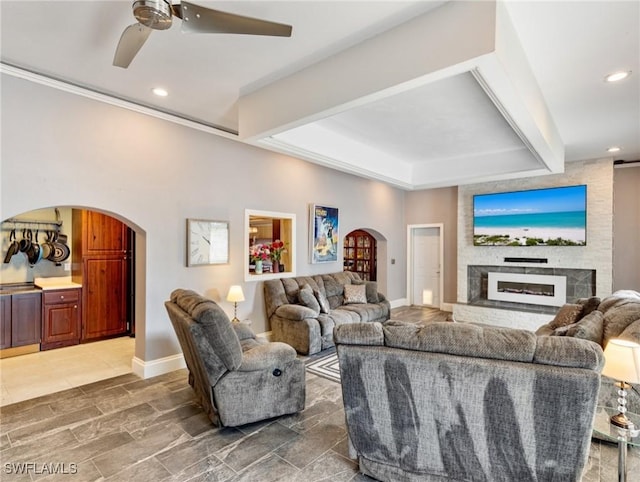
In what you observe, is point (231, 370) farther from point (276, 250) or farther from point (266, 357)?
point (276, 250)

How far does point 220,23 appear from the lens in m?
1.97

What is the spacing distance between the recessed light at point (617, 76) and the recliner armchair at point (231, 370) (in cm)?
398

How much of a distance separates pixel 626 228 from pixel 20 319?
33.1ft

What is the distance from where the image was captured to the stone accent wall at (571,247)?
6008 mm

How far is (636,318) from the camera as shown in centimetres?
266

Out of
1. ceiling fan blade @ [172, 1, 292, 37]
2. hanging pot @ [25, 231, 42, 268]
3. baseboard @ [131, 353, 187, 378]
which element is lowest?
baseboard @ [131, 353, 187, 378]

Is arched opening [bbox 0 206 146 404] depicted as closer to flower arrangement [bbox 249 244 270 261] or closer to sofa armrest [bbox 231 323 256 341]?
flower arrangement [bbox 249 244 270 261]

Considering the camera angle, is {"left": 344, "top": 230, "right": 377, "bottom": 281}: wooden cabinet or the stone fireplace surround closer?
the stone fireplace surround

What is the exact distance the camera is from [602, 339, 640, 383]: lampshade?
1.81m

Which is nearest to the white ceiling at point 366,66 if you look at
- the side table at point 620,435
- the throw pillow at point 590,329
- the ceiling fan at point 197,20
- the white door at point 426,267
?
the ceiling fan at point 197,20

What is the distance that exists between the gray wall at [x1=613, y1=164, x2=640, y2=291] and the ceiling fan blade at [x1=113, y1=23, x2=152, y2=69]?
26.1ft

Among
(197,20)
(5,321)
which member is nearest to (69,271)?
(5,321)

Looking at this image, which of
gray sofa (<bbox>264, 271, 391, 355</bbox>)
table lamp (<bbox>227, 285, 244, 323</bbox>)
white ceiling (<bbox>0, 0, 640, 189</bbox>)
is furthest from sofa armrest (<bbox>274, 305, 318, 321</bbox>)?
white ceiling (<bbox>0, 0, 640, 189</bbox>)

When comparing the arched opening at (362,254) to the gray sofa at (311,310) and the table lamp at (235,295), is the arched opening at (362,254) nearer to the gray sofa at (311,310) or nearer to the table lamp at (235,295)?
the gray sofa at (311,310)
